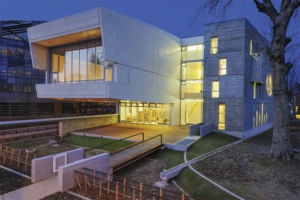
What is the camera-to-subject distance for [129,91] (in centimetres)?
1689

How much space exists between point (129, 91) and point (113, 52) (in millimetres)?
3469

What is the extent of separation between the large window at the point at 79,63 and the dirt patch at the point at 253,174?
9.94 meters

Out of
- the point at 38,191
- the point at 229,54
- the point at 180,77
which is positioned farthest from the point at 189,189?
the point at 180,77

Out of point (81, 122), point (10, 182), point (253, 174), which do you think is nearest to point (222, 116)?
point (253, 174)

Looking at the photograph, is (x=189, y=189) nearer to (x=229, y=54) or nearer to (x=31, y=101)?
(x=229, y=54)

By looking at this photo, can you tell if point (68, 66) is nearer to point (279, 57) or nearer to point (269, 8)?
point (269, 8)

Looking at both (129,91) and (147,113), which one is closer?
(129,91)

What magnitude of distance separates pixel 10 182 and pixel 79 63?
12.0 meters

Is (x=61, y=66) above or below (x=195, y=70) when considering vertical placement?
below

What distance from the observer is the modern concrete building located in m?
15.5

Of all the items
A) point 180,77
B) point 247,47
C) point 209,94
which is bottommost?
point 209,94

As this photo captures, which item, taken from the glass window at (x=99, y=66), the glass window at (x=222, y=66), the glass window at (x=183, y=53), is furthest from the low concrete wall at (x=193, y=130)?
the glass window at (x=183, y=53)

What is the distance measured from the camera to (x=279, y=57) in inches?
421

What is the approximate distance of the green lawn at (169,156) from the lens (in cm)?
1209
